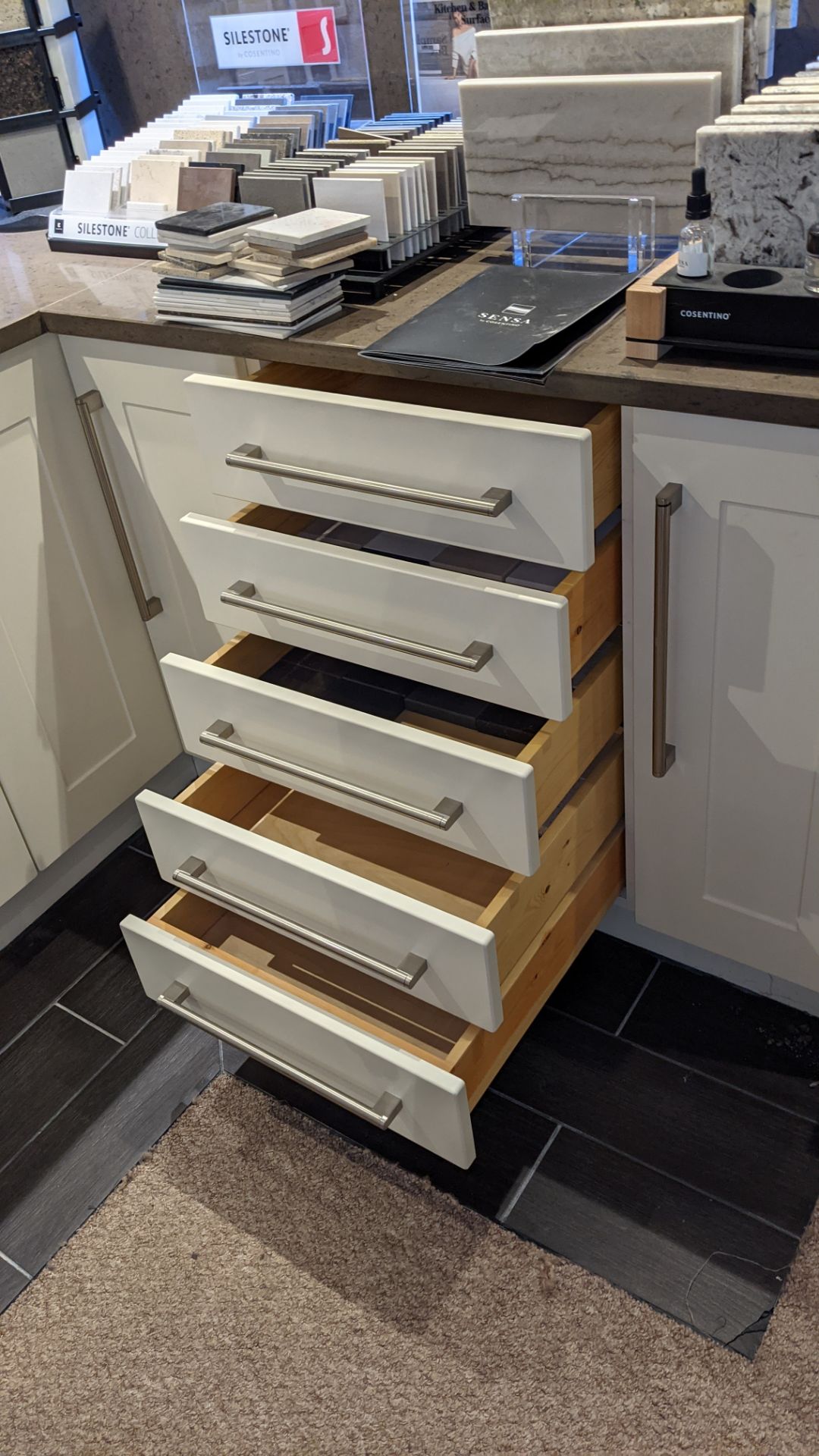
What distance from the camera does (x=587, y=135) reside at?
128 centimetres

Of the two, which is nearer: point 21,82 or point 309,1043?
→ point 309,1043

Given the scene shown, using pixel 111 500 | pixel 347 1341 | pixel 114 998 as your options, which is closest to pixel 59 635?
pixel 111 500

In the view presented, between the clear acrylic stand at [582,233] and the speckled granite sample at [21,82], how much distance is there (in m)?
0.92

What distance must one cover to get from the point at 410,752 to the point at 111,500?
722 mm

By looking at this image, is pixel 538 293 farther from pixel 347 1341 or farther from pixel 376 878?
pixel 347 1341

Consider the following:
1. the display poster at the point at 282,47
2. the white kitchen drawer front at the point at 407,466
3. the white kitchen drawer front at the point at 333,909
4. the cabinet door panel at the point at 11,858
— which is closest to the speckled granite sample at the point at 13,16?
the display poster at the point at 282,47

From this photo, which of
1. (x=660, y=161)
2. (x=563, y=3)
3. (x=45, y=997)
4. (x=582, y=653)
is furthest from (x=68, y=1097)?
(x=563, y=3)

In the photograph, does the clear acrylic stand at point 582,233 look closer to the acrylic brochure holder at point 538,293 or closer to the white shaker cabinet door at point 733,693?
the acrylic brochure holder at point 538,293

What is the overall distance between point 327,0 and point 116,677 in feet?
3.39

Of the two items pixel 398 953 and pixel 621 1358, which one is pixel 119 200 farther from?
pixel 621 1358

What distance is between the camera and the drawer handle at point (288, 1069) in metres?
1.16

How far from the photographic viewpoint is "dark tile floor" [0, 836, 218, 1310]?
1.39 m

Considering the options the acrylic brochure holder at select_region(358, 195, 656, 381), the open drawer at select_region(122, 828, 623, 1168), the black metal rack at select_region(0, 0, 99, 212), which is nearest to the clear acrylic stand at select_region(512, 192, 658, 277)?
the acrylic brochure holder at select_region(358, 195, 656, 381)

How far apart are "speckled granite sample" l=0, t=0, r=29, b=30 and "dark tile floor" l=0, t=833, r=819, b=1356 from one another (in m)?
1.43
